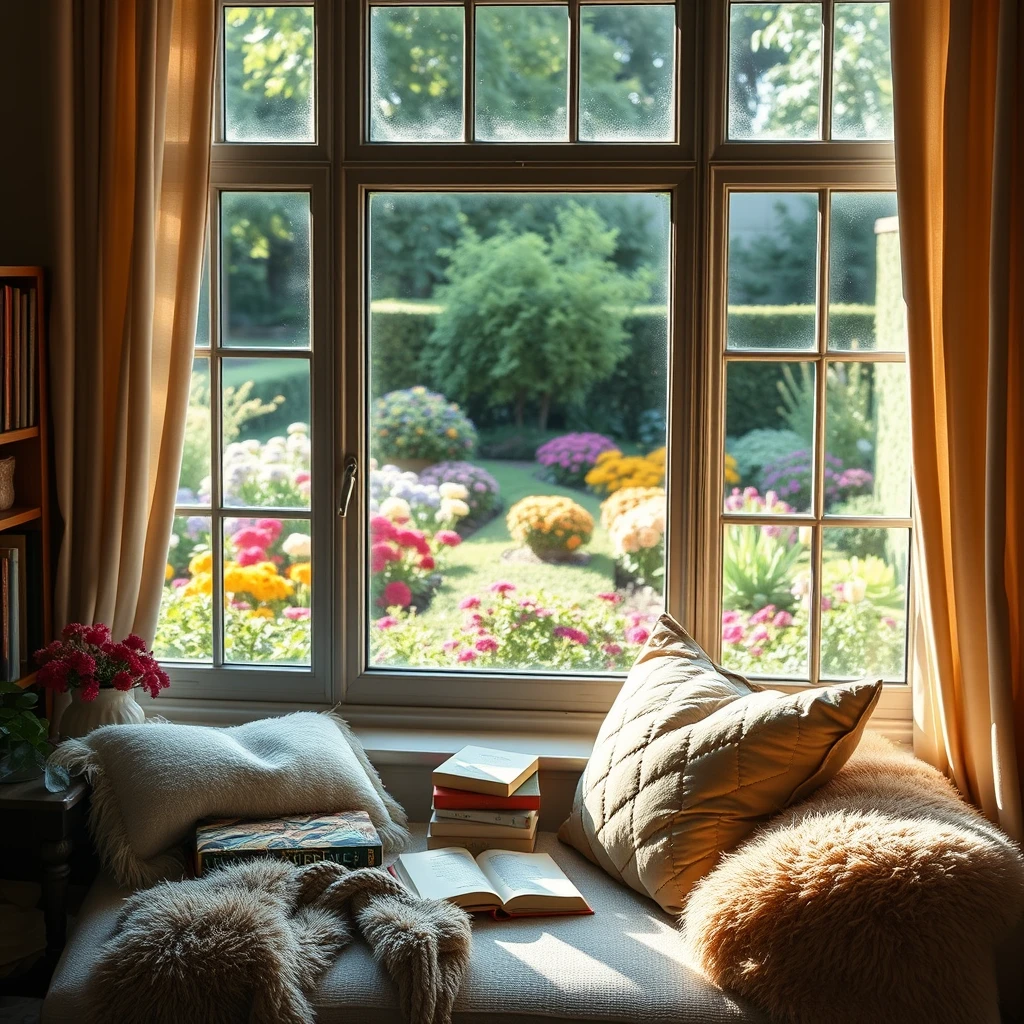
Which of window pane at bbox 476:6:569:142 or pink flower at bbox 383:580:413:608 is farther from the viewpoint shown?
pink flower at bbox 383:580:413:608

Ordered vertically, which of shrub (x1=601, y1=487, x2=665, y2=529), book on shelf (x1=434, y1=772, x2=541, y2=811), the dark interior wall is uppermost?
the dark interior wall

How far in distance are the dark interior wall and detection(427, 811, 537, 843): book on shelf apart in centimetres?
161

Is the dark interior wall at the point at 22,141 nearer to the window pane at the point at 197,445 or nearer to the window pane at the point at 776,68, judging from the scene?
the window pane at the point at 197,445

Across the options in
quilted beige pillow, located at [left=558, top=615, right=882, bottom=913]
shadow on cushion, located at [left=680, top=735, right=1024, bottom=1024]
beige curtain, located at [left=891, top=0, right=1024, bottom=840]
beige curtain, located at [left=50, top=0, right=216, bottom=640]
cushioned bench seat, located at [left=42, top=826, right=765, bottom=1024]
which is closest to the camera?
shadow on cushion, located at [left=680, top=735, right=1024, bottom=1024]

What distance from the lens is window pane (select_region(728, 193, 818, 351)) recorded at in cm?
274

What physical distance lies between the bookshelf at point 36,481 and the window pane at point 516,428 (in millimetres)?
774

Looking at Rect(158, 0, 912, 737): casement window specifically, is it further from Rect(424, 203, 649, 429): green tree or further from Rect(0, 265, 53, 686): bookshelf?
Rect(0, 265, 53, 686): bookshelf

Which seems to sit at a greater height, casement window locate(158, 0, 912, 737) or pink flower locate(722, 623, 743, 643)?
casement window locate(158, 0, 912, 737)

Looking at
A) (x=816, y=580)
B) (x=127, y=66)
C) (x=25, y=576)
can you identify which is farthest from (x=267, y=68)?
(x=816, y=580)

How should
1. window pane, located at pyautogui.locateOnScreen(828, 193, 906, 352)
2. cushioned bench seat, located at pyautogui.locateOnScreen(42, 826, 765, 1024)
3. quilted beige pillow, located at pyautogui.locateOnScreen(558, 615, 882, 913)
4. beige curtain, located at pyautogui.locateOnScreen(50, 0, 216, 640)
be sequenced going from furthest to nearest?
1. window pane, located at pyautogui.locateOnScreen(828, 193, 906, 352)
2. beige curtain, located at pyautogui.locateOnScreen(50, 0, 216, 640)
3. quilted beige pillow, located at pyautogui.locateOnScreen(558, 615, 882, 913)
4. cushioned bench seat, located at pyautogui.locateOnScreen(42, 826, 765, 1024)

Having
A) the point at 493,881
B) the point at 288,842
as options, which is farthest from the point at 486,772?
the point at 288,842

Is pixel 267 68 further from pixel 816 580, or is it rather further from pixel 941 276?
pixel 816 580

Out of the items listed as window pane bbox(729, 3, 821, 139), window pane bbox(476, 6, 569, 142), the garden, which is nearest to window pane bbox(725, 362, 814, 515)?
the garden

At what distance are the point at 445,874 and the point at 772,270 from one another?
159 cm
